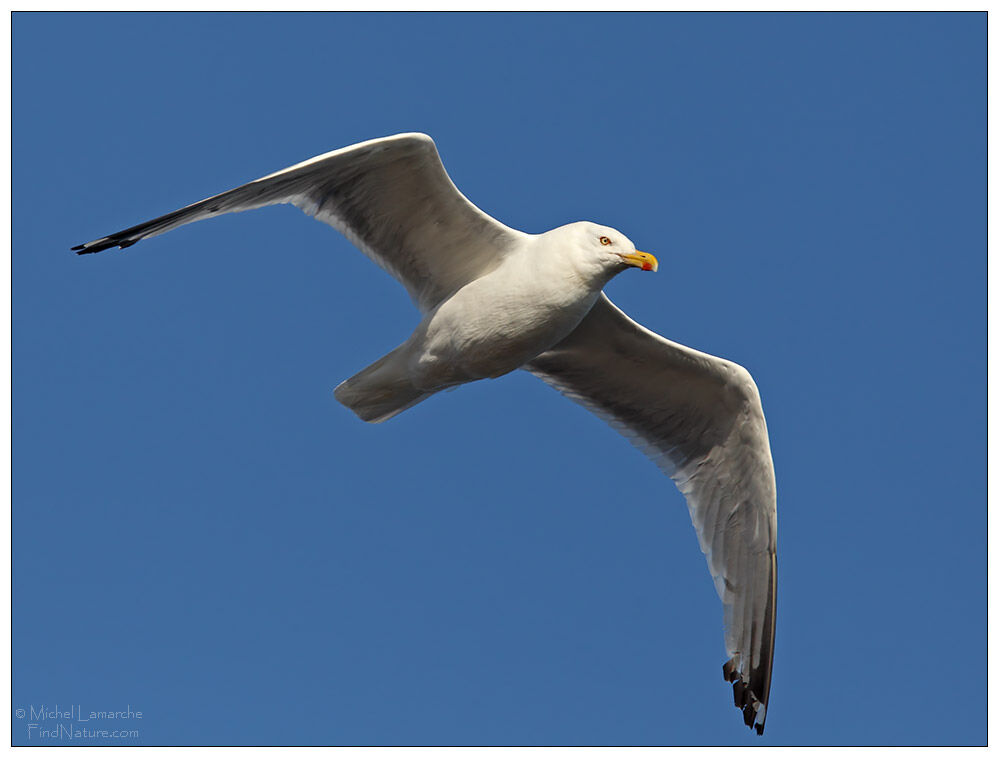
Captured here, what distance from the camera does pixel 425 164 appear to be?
1070cm

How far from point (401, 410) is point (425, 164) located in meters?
2.31

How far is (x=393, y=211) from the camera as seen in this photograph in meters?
11.2

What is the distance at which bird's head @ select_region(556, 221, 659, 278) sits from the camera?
34.0 ft

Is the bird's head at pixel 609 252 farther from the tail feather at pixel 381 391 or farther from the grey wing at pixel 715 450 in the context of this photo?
the tail feather at pixel 381 391

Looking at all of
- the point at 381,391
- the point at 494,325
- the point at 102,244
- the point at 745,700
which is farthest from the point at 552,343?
the point at 745,700

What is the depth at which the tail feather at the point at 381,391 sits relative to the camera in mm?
11586

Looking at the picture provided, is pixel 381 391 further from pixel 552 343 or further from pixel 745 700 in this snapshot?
pixel 745 700

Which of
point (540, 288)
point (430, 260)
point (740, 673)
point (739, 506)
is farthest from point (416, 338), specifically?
point (740, 673)

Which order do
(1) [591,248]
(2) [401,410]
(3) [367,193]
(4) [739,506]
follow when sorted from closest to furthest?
1. (1) [591,248]
2. (3) [367,193]
3. (2) [401,410]
4. (4) [739,506]

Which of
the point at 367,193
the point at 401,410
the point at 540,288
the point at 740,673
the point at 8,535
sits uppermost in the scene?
the point at 367,193

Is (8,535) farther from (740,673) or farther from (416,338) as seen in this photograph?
(740,673)

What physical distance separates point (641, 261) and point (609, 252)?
248 millimetres

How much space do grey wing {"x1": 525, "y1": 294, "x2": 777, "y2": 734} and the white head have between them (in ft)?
5.93

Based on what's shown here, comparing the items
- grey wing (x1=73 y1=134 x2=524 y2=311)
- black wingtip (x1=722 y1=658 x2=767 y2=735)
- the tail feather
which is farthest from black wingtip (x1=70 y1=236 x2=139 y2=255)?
black wingtip (x1=722 y1=658 x2=767 y2=735)
